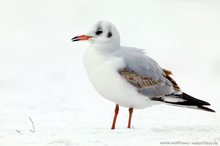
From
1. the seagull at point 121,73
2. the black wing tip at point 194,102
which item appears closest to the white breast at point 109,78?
the seagull at point 121,73

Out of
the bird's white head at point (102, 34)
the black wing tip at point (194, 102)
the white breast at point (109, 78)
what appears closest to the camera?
the white breast at point (109, 78)

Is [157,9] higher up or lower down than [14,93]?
higher up

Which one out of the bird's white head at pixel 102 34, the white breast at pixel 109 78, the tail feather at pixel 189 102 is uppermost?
the bird's white head at pixel 102 34

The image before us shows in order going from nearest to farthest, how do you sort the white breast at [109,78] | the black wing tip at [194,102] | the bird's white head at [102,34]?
the white breast at [109,78] < the bird's white head at [102,34] < the black wing tip at [194,102]

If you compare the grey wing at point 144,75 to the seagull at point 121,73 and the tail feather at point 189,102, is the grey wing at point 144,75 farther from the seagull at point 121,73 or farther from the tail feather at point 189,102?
the tail feather at point 189,102

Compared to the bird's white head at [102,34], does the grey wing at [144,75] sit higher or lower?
lower

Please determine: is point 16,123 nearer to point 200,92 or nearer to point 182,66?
point 200,92

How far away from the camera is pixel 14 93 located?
448 inches

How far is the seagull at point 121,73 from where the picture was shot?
24.9ft

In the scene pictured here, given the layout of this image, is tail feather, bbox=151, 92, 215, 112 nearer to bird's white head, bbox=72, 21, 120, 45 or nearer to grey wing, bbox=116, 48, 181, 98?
grey wing, bbox=116, 48, 181, 98

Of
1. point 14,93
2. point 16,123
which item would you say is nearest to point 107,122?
point 16,123

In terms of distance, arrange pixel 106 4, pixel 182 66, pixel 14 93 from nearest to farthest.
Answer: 1. pixel 14 93
2. pixel 182 66
3. pixel 106 4

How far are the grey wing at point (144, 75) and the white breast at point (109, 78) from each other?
0.26 feet

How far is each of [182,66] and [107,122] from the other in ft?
16.0
